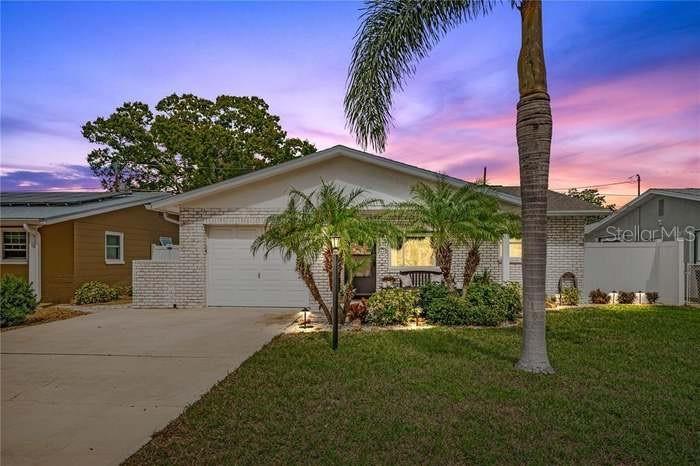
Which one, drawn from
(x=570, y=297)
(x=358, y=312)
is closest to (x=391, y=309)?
(x=358, y=312)

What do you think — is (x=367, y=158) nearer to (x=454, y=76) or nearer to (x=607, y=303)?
(x=454, y=76)

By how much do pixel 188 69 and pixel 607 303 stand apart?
13.8 m

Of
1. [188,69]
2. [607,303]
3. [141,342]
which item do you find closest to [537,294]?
[141,342]

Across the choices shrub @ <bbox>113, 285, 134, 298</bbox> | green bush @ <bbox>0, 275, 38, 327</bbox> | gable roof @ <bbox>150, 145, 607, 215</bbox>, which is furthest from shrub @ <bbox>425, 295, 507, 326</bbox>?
shrub @ <bbox>113, 285, 134, 298</bbox>

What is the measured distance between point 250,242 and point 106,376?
6.89 metres

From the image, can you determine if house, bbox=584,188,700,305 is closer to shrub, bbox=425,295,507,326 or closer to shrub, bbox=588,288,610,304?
shrub, bbox=588,288,610,304

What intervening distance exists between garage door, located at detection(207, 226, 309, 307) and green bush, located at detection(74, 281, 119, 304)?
384cm

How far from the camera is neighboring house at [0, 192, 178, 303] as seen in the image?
13.3m

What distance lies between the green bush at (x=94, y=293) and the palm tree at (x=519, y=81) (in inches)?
414

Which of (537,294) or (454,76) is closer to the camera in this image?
(537,294)

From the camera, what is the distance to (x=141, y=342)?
26.0 ft

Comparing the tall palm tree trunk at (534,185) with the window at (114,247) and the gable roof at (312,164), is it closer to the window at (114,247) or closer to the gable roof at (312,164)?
the gable roof at (312,164)

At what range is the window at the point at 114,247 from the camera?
49.4 feet

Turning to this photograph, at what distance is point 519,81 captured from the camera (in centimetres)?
600
